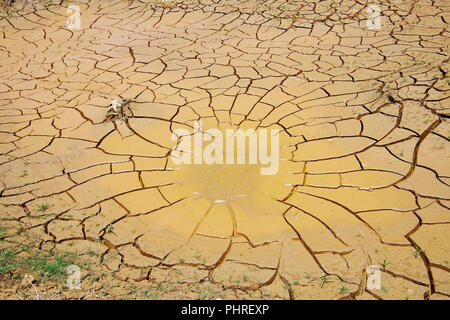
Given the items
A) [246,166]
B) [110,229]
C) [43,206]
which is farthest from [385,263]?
[43,206]

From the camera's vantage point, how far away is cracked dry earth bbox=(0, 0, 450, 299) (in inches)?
80.4

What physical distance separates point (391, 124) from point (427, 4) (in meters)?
3.36

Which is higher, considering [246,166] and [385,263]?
[246,166]

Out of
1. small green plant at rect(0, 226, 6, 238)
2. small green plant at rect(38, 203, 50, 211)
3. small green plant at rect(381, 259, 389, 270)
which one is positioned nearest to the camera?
A: small green plant at rect(381, 259, 389, 270)

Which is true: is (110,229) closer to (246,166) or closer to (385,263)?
(246,166)

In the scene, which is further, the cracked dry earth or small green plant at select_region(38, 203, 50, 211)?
small green plant at select_region(38, 203, 50, 211)

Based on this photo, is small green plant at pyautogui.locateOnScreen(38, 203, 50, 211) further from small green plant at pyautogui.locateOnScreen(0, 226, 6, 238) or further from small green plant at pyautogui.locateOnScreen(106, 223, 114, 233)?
small green plant at pyautogui.locateOnScreen(106, 223, 114, 233)

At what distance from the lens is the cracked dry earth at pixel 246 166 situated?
2.04m

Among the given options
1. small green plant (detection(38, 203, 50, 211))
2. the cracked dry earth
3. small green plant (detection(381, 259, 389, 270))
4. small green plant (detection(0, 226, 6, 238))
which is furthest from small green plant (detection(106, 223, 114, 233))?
small green plant (detection(381, 259, 389, 270))

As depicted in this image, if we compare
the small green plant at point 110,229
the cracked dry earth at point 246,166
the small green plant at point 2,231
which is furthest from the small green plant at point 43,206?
the small green plant at point 110,229

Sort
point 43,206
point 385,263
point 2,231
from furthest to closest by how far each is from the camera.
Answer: point 43,206
point 2,231
point 385,263

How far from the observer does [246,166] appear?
2.92 m

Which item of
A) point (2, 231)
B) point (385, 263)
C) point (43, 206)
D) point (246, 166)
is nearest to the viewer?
point (385, 263)

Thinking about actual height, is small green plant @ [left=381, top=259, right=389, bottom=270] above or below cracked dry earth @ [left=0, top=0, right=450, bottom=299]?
below
